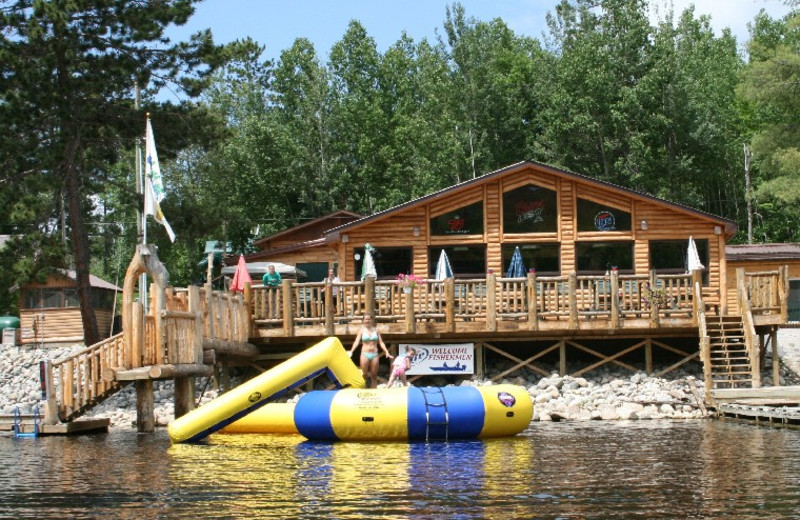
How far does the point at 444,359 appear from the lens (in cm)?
2778

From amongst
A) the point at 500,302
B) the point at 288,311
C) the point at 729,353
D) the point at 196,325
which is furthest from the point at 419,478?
the point at 729,353

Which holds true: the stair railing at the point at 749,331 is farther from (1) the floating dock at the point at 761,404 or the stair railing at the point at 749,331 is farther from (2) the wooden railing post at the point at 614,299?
(2) the wooden railing post at the point at 614,299

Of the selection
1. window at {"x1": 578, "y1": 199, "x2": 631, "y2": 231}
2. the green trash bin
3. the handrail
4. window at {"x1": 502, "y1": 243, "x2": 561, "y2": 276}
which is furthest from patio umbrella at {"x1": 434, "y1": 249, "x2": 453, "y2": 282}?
the green trash bin

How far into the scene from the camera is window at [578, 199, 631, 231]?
100 ft

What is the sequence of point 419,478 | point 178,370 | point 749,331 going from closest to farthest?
point 419,478 < point 178,370 < point 749,331

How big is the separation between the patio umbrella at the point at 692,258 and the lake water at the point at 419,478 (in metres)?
7.82

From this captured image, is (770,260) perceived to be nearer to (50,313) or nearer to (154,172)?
(154,172)

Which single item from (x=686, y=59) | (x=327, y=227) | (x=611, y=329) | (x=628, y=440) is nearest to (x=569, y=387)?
(x=611, y=329)

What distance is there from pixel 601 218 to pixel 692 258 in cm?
266

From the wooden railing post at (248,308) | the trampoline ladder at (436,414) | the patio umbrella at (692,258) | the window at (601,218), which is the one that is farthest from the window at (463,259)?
the trampoline ladder at (436,414)

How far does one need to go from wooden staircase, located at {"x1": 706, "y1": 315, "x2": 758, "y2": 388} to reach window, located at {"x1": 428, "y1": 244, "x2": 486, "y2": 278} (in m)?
6.14

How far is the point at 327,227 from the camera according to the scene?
1791 inches

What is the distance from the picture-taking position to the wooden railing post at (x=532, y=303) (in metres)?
27.0

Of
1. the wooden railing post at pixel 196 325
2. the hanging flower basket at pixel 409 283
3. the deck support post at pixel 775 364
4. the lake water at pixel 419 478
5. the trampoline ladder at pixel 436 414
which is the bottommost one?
the lake water at pixel 419 478
